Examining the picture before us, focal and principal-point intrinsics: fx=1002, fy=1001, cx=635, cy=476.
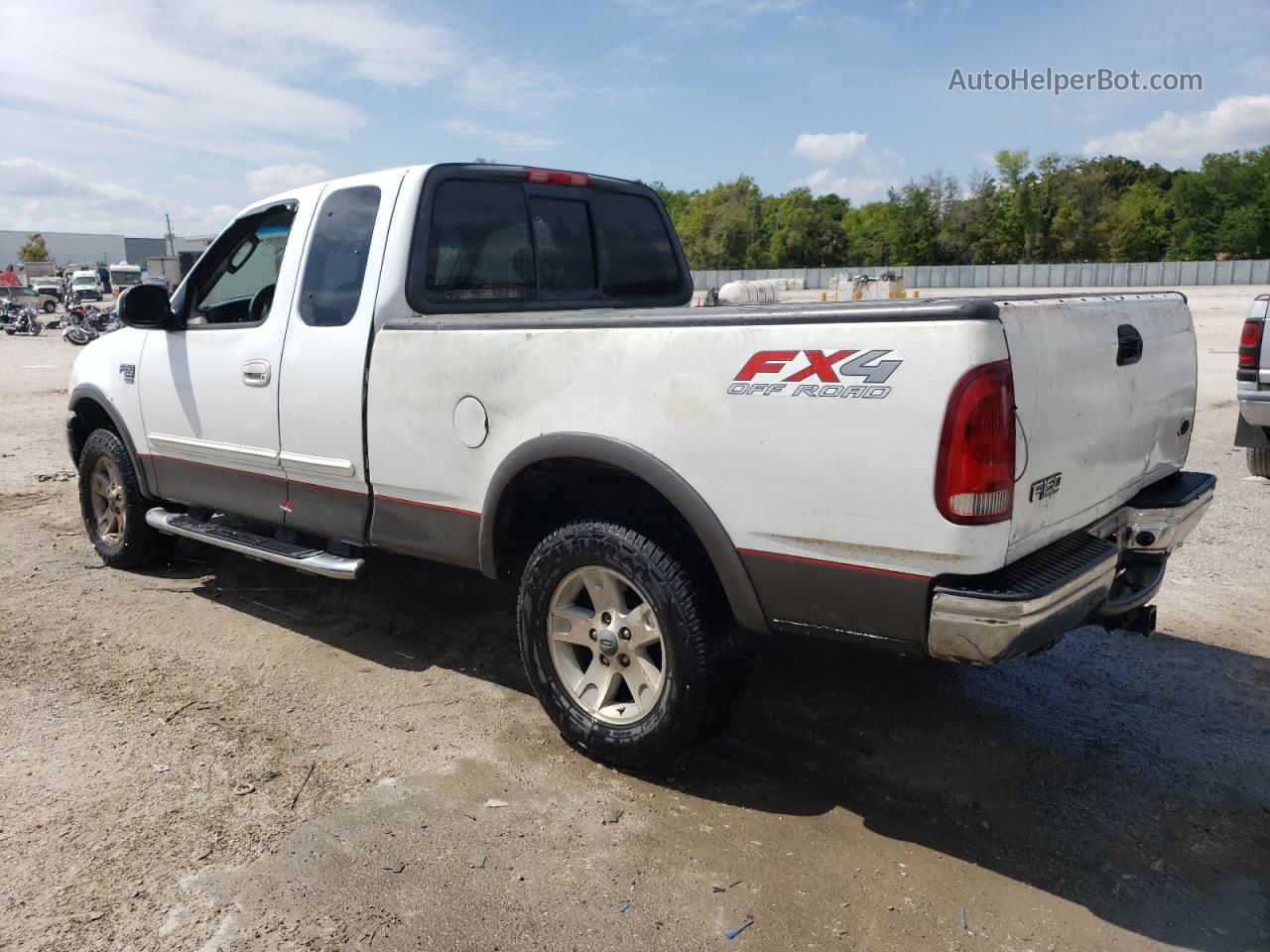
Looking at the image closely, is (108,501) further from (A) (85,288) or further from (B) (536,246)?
(A) (85,288)

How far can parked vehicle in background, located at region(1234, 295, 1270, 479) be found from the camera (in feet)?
23.8

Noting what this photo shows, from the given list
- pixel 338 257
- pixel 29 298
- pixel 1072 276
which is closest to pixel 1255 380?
pixel 338 257

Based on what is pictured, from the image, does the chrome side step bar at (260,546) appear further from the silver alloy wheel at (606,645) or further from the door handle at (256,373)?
the silver alloy wheel at (606,645)

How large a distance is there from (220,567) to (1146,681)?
515 centimetres

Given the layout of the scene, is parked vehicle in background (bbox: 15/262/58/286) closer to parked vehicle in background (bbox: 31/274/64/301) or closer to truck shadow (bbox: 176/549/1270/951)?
parked vehicle in background (bbox: 31/274/64/301)

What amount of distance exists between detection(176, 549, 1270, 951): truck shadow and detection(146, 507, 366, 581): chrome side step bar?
0.54 meters

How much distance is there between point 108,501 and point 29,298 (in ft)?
151

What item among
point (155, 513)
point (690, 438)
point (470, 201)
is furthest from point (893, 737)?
point (155, 513)

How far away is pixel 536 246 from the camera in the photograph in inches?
187

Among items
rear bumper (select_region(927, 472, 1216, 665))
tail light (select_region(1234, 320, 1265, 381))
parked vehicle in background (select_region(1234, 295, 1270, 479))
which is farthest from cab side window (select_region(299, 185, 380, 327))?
tail light (select_region(1234, 320, 1265, 381))

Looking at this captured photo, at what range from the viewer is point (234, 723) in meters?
4.01

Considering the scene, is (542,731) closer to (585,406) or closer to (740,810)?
(740,810)

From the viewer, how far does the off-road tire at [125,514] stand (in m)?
5.77

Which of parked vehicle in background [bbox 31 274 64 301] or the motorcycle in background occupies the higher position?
parked vehicle in background [bbox 31 274 64 301]
